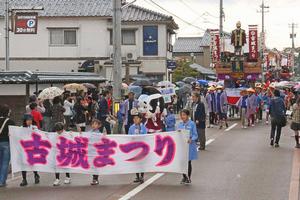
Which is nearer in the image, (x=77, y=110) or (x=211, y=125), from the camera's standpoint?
(x=77, y=110)

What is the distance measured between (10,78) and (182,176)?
32.4 feet

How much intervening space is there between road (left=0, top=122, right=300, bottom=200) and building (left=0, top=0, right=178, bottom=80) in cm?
2499

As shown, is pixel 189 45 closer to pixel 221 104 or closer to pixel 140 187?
pixel 221 104

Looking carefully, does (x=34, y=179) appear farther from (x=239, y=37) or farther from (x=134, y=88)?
(x=239, y=37)

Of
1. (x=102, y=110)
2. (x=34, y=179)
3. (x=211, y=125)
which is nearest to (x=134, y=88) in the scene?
(x=211, y=125)

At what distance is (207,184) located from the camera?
11289 millimetres

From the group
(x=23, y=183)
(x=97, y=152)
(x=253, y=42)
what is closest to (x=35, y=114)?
(x=23, y=183)

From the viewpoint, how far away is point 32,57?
133ft

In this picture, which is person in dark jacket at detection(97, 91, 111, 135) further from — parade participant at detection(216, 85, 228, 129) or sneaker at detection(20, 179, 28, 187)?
sneaker at detection(20, 179, 28, 187)

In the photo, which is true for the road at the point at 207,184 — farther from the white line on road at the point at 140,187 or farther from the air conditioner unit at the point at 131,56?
the air conditioner unit at the point at 131,56

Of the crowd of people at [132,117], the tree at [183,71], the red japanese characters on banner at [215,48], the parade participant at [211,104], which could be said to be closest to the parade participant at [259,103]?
the crowd of people at [132,117]

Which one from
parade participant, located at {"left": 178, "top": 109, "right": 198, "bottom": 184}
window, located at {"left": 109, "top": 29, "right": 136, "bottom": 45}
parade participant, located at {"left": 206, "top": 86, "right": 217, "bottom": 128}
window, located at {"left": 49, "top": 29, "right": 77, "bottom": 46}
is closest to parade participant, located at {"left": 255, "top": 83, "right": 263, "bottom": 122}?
parade participant, located at {"left": 206, "top": 86, "right": 217, "bottom": 128}

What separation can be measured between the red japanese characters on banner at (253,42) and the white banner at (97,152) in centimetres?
2022

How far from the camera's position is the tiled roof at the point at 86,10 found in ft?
131
